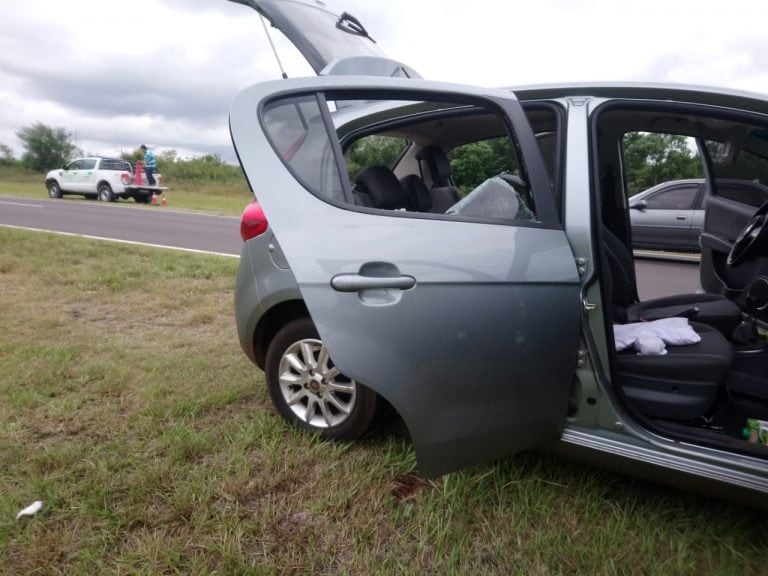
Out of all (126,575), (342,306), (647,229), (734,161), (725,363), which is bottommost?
(647,229)

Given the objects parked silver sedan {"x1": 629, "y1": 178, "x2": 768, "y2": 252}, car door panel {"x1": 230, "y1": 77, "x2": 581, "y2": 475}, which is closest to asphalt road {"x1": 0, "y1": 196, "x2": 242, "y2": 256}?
car door panel {"x1": 230, "y1": 77, "x2": 581, "y2": 475}

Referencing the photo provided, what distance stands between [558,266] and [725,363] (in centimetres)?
91

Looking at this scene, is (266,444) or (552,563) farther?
(266,444)

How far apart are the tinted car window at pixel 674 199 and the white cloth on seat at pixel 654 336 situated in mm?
6851

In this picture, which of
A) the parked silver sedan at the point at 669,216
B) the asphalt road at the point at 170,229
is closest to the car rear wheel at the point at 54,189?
the asphalt road at the point at 170,229

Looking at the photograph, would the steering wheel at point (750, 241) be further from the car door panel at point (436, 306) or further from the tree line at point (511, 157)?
the car door panel at point (436, 306)

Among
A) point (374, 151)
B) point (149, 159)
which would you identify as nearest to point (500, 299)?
point (374, 151)

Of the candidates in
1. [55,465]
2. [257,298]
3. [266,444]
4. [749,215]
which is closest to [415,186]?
[257,298]

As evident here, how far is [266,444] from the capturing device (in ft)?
7.97

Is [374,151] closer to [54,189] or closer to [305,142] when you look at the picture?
[305,142]

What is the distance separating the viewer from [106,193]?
19.9 metres

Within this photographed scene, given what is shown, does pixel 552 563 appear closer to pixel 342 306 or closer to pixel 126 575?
pixel 342 306

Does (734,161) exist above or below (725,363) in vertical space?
above

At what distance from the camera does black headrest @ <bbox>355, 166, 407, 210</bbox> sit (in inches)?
107
